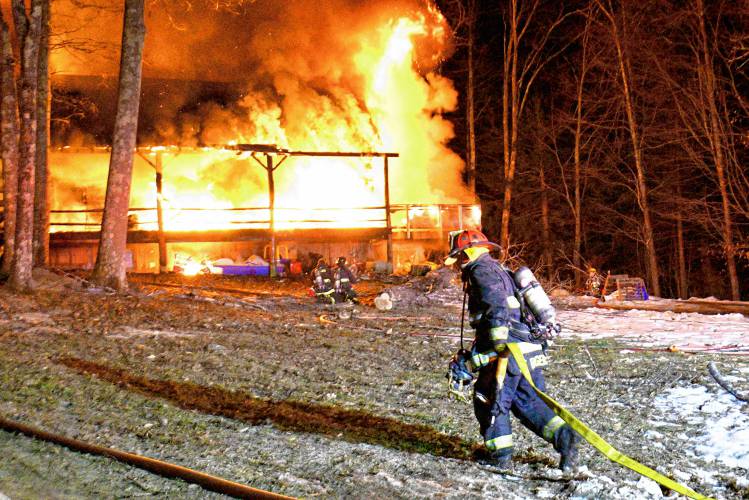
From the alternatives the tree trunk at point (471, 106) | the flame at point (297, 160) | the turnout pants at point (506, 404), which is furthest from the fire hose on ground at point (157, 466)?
the tree trunk at point (471, 106)

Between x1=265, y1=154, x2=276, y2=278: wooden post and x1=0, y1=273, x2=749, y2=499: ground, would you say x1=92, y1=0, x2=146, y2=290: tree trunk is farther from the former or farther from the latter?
x1=265, y1=154, x2=276, y2=278: wooden post

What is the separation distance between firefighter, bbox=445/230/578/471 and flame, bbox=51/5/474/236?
57.9 ft

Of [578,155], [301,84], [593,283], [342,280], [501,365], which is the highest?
[301,84]

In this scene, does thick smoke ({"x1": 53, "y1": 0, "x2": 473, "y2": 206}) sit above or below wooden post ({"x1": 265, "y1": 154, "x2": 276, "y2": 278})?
above

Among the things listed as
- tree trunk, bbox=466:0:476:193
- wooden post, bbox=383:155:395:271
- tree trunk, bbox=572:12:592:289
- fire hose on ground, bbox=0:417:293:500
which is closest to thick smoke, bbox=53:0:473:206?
tree trunk, bbox=466:0:476:193

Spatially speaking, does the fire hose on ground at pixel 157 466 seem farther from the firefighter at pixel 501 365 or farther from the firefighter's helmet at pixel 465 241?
the firefighter's helmet at pixel 465 241

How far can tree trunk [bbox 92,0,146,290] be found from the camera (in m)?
13.4

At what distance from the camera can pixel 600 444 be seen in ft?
15.0

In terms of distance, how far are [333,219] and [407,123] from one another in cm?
533

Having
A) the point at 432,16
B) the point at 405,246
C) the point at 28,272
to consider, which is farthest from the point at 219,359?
the point at 432,16

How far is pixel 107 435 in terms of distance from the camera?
5410 millimetres

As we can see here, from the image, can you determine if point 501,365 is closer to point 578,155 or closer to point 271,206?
point 271,206

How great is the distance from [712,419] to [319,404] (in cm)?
348

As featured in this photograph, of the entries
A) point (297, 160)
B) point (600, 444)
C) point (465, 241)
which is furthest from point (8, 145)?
point (600, 444)
